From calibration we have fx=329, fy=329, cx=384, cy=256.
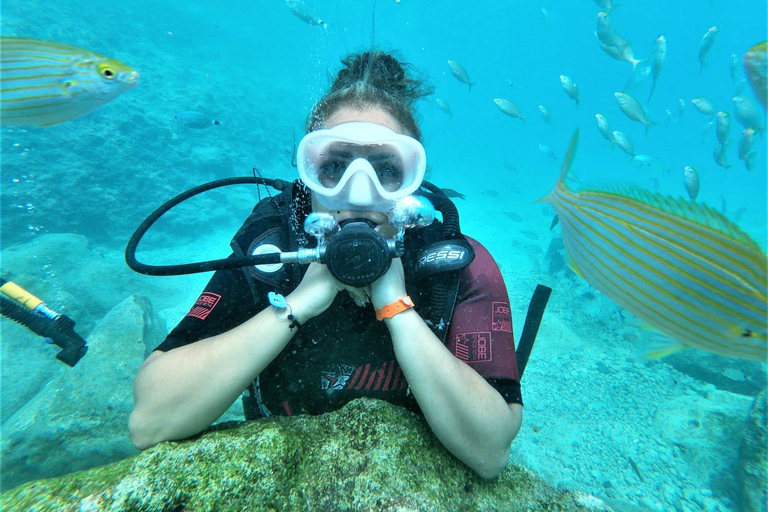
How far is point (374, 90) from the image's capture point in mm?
2154

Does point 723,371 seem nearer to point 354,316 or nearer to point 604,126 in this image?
point 604,126

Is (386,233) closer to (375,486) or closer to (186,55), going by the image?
(375,486)

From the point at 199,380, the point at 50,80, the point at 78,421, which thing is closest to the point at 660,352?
the point at 199,380

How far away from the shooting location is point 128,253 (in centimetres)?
174

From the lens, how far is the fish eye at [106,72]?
7.57ft

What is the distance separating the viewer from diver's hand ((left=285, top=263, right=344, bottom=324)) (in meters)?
1.46

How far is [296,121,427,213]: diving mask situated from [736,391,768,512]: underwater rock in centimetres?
547

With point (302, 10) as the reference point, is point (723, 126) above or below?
above

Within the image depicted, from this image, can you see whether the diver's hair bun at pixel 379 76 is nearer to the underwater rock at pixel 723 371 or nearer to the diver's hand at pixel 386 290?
the diver's hand at pixel 386 290

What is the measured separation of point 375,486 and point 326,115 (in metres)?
2.03

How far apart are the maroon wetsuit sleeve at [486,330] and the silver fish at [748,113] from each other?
353 inches

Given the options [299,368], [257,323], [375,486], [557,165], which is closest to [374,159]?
[257,323]

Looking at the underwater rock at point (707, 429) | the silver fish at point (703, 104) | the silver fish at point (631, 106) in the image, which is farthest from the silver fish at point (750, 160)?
the underwater rock at point (707, 429)

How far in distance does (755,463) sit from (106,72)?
759 centimetres
